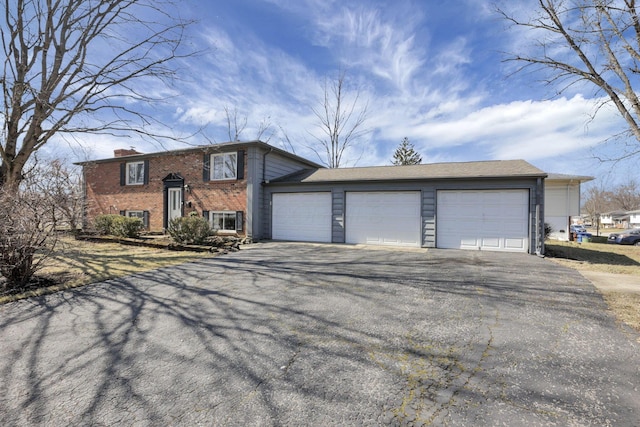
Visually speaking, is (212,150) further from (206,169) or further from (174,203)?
(174,203)

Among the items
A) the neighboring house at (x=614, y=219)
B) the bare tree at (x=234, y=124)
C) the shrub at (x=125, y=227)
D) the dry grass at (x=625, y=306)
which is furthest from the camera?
the neighboring house at (x=614, y=219)

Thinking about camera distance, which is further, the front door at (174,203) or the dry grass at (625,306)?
the front door at (174,203)

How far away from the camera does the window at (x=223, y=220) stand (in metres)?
13.3

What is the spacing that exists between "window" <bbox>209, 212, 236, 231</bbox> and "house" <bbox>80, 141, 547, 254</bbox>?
5cm

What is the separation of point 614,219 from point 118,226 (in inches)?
3265

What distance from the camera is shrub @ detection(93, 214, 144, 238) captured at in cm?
1192

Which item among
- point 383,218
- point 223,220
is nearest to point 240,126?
point 223,220

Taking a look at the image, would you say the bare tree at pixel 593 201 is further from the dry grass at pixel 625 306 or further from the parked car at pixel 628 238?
the dry grass at pixel 625 306

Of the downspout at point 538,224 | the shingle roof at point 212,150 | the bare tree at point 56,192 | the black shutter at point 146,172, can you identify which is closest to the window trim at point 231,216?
the shingle roof at point 212,150

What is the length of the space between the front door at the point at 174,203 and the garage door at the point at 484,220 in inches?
476

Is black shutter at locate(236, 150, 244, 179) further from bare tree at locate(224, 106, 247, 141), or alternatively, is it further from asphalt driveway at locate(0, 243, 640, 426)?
bare tree at locate(224, 106, 247, 141)

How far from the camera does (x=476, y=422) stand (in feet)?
6.48

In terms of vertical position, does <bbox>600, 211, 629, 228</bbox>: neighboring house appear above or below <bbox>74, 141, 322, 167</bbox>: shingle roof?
below

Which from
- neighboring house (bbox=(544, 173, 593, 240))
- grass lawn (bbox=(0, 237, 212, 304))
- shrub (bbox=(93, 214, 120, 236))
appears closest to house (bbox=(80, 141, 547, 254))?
shrub (bbox=(93, 214, 120, 236))
